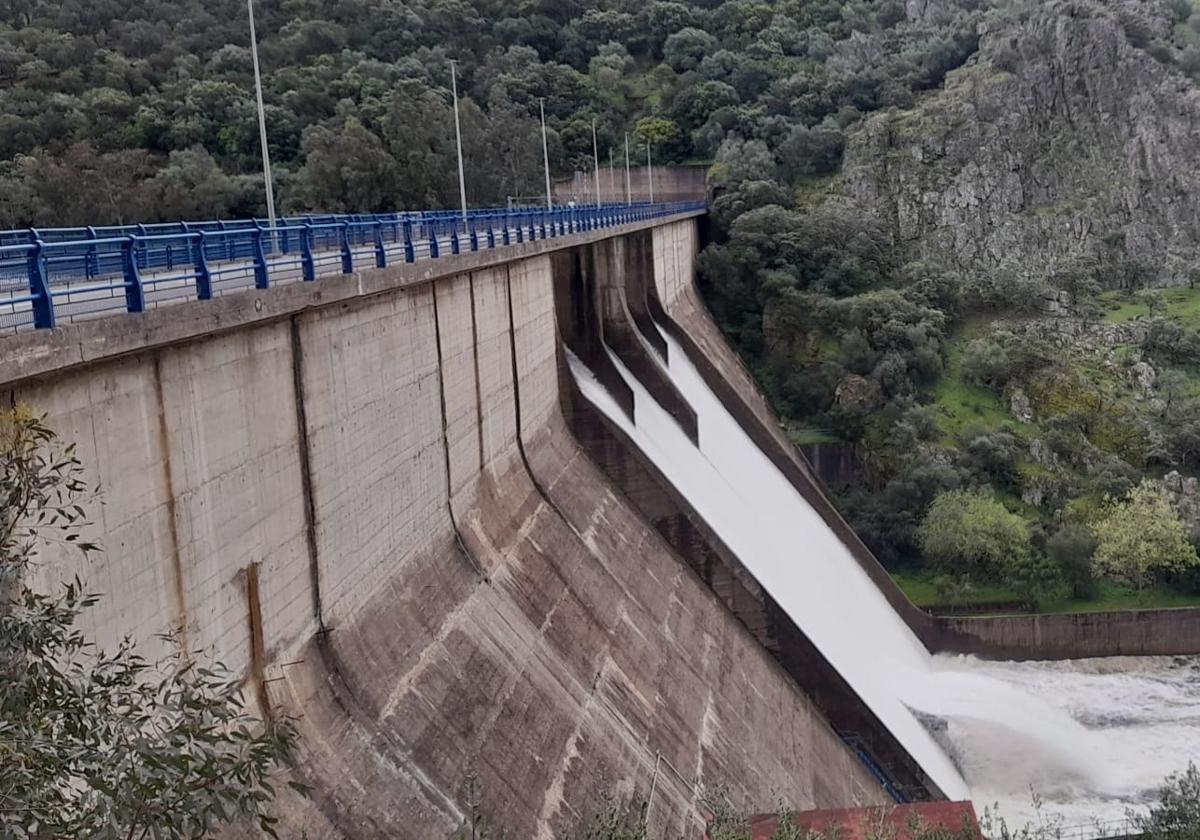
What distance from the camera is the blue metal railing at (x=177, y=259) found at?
6477mm

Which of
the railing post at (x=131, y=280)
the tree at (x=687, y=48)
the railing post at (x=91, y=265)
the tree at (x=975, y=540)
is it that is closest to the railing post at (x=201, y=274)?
the railing post at (x=91, y=265)

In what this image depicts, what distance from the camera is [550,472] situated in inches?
677

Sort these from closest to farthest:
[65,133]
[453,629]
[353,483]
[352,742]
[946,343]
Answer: [352,742] → [353,483] → [453,629] → [946,343] → [65,133]

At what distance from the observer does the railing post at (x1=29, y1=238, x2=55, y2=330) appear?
6008 millimetres

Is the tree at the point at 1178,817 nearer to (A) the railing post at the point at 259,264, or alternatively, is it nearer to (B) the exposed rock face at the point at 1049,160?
(A) the railing post at the point at 259,264

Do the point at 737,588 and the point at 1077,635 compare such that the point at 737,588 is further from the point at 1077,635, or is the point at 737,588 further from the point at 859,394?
the point at 859,394

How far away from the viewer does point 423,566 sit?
1183cm

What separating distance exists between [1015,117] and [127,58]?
162 ft

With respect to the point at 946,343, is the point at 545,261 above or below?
above

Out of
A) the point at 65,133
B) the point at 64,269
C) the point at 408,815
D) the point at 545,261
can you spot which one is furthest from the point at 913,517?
the point at 65,133

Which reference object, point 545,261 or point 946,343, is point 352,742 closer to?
point 545,261

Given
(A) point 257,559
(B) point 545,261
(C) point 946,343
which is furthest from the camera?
(C) point 946,343

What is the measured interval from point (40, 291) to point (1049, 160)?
165 feet

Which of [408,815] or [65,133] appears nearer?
[408,815]
